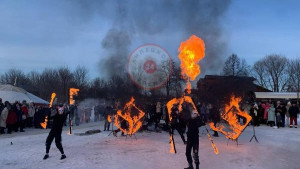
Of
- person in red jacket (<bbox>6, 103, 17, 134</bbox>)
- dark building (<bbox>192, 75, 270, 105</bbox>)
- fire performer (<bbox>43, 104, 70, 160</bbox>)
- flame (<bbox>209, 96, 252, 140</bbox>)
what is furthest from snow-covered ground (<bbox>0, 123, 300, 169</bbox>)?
dark building (<bbox>192, 75, 270, 105</bbox>)

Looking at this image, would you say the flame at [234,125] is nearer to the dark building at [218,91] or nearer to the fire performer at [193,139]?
the fire performer at [193,139]

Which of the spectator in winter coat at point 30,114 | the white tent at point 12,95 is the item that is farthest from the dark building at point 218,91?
the white tent at point 12,95

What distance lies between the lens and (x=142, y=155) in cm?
1030

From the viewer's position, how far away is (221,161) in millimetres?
9500

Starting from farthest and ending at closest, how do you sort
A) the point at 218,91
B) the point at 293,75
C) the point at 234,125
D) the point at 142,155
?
the point at 293,75 < the point at 218,91 < the point at 234,125 < the point at 142,155

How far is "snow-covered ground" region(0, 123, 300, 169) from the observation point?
350 inches

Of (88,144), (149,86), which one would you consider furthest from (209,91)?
(88,144)

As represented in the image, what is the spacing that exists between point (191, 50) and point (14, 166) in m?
9.58

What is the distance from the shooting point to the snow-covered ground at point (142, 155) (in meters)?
8.88

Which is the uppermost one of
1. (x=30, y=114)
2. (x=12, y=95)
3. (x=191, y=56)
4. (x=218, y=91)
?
(x=191, y=56)

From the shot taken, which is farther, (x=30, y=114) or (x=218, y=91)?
(x=218, y=91)

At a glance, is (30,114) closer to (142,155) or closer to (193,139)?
(142,155)

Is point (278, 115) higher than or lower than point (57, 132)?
higher

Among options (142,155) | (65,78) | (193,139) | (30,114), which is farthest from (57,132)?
(65,78)
